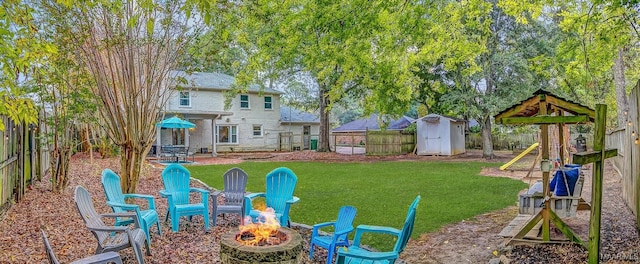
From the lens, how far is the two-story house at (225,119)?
2260 centimetres

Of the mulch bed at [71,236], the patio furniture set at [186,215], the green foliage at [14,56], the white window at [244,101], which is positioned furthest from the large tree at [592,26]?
the white window at [244,101]

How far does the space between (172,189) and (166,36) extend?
2916mm

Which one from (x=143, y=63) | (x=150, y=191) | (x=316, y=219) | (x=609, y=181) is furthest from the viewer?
(x=609, y=181)

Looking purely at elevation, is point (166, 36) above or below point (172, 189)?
above

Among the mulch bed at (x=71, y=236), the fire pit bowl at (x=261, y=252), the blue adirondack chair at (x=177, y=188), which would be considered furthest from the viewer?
the blue adirondack chair at (x=177, y=188)

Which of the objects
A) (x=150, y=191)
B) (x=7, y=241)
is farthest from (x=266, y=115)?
(x=7, y=241)

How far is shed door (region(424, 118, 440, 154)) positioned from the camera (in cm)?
2147

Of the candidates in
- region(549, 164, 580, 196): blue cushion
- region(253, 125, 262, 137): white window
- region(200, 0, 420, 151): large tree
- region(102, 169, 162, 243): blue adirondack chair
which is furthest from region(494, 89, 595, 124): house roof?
region(253, 125, 262, 137): white window

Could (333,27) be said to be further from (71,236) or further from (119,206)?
(71,236)

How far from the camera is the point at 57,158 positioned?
25.6 feet

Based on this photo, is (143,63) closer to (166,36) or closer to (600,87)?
(166,36)

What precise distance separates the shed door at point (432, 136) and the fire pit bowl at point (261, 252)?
62.8ft

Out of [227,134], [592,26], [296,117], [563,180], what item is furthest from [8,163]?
[296,117]

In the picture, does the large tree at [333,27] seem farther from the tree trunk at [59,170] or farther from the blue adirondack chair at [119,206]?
the tree trunk at [59,170]
